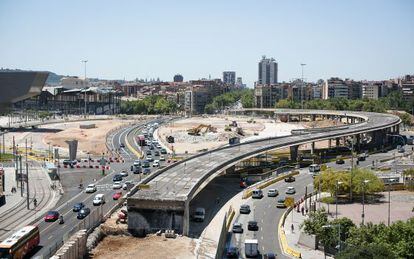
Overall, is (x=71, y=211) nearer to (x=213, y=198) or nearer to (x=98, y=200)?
(x=98, y=200)

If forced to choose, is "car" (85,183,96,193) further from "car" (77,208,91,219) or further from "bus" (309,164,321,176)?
"bus" (309,164,321,176)

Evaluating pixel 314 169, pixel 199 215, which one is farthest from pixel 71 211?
pixel 314 169

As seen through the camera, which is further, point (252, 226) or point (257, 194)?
point (257, 194)

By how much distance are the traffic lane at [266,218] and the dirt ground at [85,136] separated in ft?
134

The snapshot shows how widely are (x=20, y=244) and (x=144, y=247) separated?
7618 millimetres

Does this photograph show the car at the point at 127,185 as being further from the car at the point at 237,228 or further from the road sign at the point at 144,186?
the car at the point at 237,228

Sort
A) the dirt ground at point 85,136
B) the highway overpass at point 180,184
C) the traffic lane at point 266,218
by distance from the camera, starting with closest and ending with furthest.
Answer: the highway overpass at point 180,184, the traffic lane at point 266,218, the dirt ground at point 85,136

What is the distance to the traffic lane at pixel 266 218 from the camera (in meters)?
38.7

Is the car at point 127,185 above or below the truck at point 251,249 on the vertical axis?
above

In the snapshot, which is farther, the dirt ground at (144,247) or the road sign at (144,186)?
the road sign at (144,186)

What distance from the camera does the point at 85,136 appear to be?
11300 centimetres

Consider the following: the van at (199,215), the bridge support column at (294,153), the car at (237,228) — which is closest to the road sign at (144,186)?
the van at (199,215)

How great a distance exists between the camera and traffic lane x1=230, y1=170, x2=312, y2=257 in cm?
3872

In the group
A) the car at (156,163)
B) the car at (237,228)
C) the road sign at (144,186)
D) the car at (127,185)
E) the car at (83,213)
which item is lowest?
the car at (237,228)
